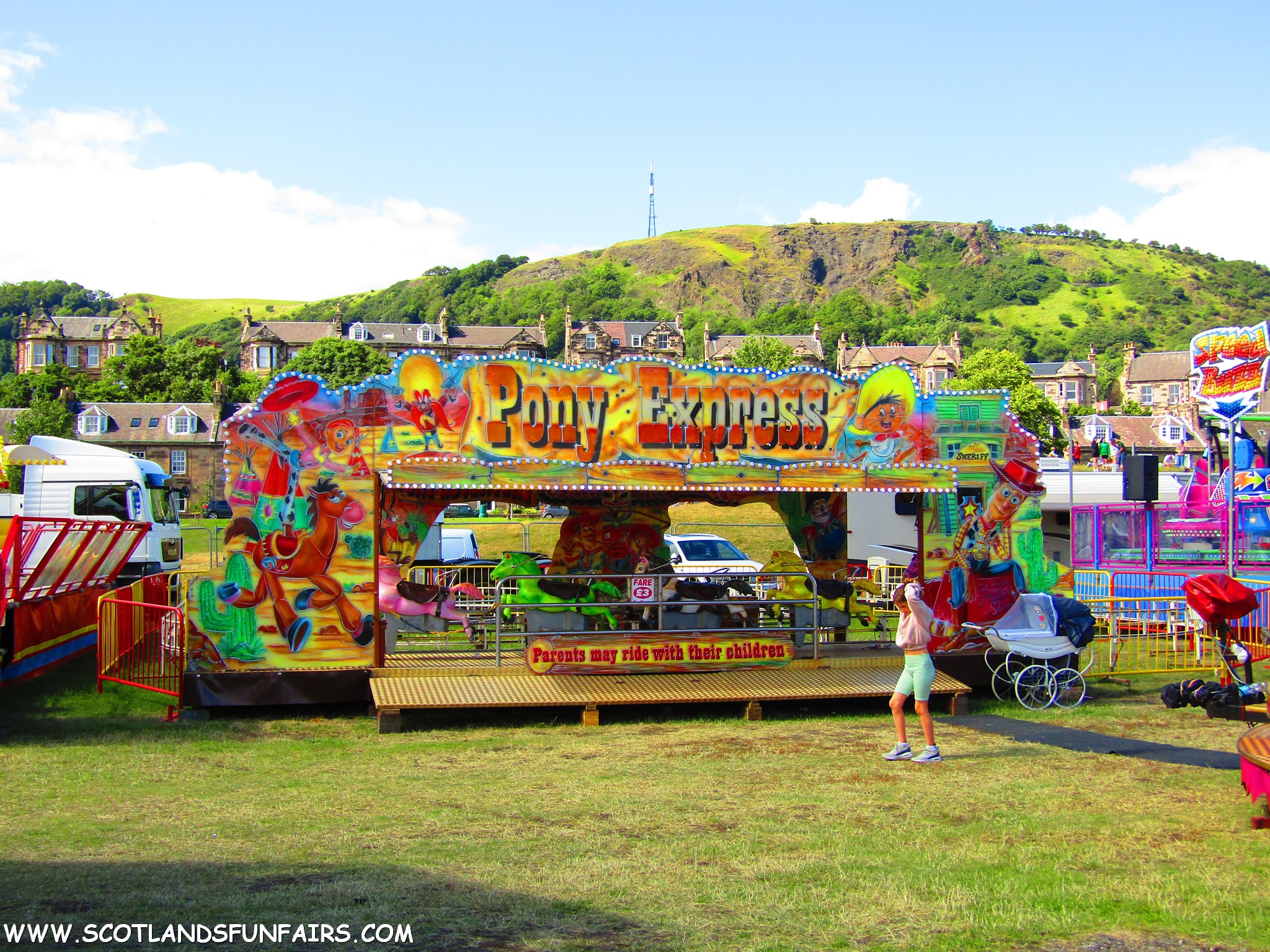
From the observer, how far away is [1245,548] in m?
24.3

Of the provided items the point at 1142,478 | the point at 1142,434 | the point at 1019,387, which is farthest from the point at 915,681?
the point at 1142,434

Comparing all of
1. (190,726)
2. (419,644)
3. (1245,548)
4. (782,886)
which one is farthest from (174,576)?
→ (1245,548)

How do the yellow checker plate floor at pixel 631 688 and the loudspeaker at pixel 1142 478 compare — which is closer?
the yellow checker plate floor at pixel 631 688

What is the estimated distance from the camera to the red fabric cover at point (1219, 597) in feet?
33.6

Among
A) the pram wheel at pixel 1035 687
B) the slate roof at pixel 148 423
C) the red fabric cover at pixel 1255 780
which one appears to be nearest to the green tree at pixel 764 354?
the slate roof at pixel 148 423

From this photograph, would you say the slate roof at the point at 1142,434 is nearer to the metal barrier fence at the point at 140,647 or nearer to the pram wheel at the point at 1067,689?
the pram wheel at the point at 1067,689

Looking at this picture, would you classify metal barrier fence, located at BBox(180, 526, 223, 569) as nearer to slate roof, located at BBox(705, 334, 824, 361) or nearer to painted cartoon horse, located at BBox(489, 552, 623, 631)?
painted cartoon horse, located at BBox(489, 552, 623, 631)

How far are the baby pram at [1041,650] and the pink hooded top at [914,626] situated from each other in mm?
3441

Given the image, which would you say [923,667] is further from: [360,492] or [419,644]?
[419,644]

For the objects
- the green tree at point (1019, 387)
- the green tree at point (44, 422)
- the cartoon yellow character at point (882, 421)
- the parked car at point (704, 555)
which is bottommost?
the parked car at point (704, 555)

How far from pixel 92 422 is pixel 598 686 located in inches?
2756

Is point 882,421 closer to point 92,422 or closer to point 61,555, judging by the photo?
point 61,555

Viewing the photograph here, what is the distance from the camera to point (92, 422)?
73.4 metres

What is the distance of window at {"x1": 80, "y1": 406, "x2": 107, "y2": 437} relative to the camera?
73000 millimetres
